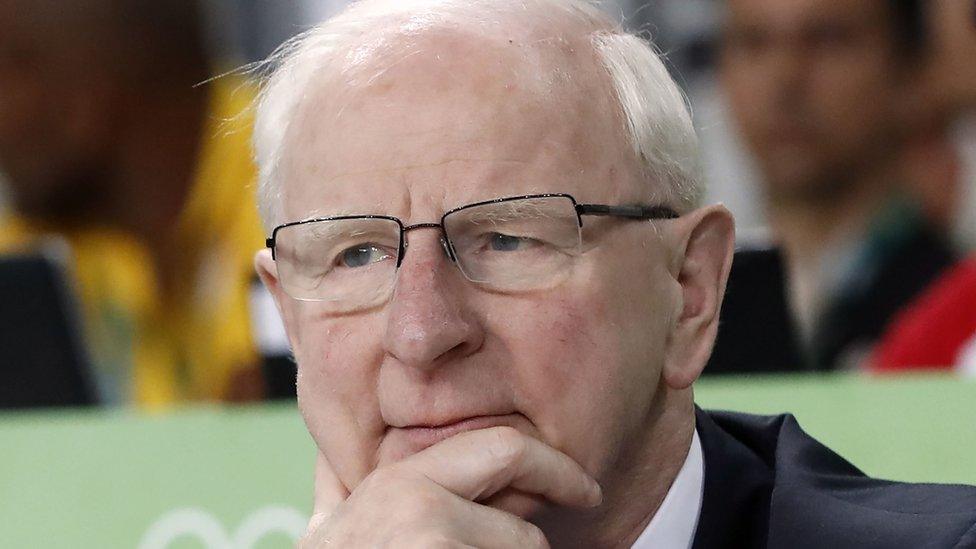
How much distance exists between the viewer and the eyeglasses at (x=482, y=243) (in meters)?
1.95

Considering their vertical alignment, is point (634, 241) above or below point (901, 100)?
above

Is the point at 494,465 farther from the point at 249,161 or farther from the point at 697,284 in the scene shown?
the point at 249,161

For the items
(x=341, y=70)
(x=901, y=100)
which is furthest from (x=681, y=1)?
(x=341, y=70)

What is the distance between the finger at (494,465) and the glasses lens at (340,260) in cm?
23

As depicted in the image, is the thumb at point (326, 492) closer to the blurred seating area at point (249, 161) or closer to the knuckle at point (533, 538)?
the knuckle at point (533, 538)

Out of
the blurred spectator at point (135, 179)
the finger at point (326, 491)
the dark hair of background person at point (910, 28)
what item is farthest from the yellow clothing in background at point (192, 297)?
the finger at point (326, 491)

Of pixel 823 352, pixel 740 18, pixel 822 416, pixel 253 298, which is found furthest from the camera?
pixel 740 18

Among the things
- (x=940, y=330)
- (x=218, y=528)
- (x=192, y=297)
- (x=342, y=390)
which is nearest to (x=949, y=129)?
(x=940, y=330)

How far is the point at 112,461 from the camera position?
2918mm

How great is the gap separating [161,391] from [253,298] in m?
1.50

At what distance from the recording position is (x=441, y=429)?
1.94m

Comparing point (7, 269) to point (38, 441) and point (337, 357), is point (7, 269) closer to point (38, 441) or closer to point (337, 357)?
point (38, 441)

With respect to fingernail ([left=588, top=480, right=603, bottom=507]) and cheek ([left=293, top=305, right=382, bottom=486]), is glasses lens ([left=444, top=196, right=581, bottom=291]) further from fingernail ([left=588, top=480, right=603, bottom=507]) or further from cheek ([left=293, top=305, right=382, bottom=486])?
fingernail ([left=588, top=480, right=603, bottom=507])

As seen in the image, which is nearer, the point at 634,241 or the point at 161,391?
the point at 634,241
